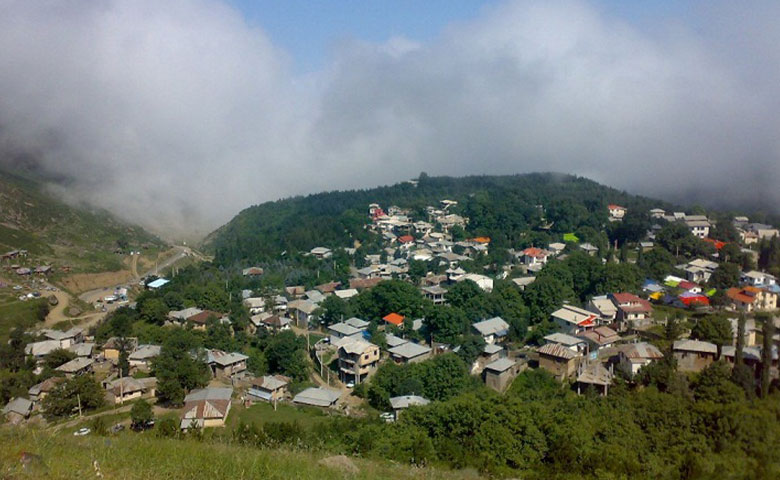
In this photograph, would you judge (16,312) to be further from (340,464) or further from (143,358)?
(340,464)

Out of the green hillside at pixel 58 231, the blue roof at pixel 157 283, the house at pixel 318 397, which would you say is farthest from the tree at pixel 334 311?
the green hillside at pixel 58 231

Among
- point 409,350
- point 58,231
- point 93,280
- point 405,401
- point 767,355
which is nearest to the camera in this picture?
point 767,355

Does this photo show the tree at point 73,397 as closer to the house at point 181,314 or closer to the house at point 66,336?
the house at point 66,336

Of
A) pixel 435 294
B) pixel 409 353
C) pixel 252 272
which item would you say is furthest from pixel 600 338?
pixel 252 272

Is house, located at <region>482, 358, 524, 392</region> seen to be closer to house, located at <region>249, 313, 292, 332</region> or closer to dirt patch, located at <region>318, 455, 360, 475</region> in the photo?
house, located at <region>249, 313, 292, 332</region>

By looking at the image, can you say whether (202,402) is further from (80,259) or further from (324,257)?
(80,259)

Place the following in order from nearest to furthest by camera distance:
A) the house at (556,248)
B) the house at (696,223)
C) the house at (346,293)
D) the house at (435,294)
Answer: the house at (696,223) < the house at (435,294) < the house at (346,293) < the house at (556,248)

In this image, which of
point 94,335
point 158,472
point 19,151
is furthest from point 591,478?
point 19,151

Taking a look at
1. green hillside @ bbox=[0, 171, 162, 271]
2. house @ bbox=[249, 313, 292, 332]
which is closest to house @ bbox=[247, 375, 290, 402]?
house @ bbox=[249, 313, 292, 332]
